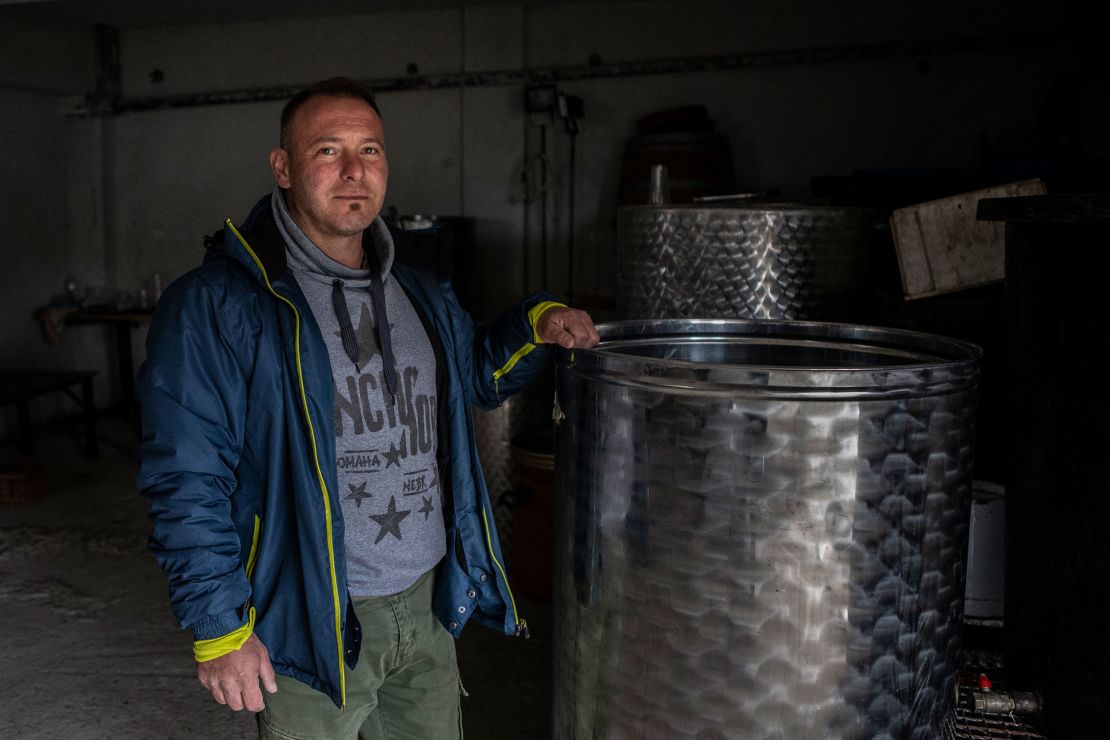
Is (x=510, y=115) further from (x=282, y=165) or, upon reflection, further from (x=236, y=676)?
(x=236, y=676)

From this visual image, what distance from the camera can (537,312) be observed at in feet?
5.33

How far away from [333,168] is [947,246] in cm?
141

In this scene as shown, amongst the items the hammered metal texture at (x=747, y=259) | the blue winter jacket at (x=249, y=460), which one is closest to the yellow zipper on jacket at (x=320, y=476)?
the blue winter jacket at (x=249, y=460)

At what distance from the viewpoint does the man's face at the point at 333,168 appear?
5.28 ft

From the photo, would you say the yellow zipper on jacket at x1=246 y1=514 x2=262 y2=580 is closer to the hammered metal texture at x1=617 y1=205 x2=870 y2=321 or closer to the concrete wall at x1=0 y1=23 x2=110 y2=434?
the hammered metal texture at x1=617 y1=205 x2=870 y2=321

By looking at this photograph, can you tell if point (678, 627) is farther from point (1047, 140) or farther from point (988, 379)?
point (1047, 140)

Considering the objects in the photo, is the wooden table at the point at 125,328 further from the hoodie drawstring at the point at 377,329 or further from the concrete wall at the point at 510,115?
the hoodie drawstring at the point at 377,329

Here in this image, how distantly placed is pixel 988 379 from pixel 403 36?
500 cm

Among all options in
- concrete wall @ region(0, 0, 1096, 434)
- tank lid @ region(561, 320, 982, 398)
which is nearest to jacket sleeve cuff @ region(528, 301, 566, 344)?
tank lid @ region(561, 320, 982, 398)

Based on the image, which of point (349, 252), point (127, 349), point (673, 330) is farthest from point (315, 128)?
point (127, 349)

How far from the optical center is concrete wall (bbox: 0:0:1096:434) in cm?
521

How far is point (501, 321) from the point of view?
1768 mm

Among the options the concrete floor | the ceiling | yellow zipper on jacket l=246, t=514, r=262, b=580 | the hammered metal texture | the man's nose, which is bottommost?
the concrete floor

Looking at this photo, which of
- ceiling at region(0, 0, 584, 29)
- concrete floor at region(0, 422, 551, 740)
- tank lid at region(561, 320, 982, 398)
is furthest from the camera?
ceiling at region(0, 0, 584, 29)
